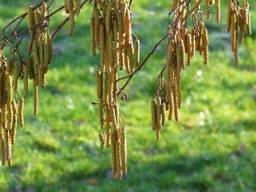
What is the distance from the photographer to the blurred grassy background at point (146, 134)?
6.25 meters

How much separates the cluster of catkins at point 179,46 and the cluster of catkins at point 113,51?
139mm

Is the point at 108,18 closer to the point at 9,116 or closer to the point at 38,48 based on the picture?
the point at 38,48

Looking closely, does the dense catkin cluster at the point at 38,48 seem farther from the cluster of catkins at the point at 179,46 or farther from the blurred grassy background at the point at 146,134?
the blurred grassy background at the point at 146,134

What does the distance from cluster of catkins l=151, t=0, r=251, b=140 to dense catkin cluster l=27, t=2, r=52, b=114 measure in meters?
0.41

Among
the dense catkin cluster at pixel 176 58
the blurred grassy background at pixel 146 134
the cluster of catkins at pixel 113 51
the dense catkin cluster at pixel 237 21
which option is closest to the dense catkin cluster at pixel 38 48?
the cluster of catkins at pixel 113 51

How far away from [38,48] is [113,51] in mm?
258

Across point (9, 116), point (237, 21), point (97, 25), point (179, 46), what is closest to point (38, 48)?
point (97, 25)

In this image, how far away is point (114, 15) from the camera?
246cm

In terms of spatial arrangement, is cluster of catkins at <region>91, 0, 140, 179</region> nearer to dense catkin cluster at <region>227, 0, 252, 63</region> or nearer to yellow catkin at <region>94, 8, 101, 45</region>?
yellow catkin at <region>94, 8, 101, 45</region>

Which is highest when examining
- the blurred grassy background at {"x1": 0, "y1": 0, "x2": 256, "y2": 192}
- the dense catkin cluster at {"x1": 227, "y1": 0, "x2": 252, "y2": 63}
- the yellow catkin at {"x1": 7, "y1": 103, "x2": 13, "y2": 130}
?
the dense catkin cluster at {"x1": 227, "y1": 0, "x2": 252, "y2": 63}

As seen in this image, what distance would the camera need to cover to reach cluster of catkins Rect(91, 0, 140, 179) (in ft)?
8.02

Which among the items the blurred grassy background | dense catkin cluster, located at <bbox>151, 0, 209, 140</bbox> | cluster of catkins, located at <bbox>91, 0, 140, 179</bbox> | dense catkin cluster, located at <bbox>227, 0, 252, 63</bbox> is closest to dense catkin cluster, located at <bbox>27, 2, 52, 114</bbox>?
cluster of catkins, located at <bbox>91, 0, 140, 179</bbox>

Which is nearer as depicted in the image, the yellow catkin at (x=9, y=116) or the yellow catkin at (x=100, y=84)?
the yellow catkin at (x=100, y=84)

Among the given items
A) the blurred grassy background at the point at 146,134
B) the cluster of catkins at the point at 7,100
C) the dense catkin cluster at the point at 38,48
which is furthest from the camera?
the blurred grassy background at the point at 146,134
